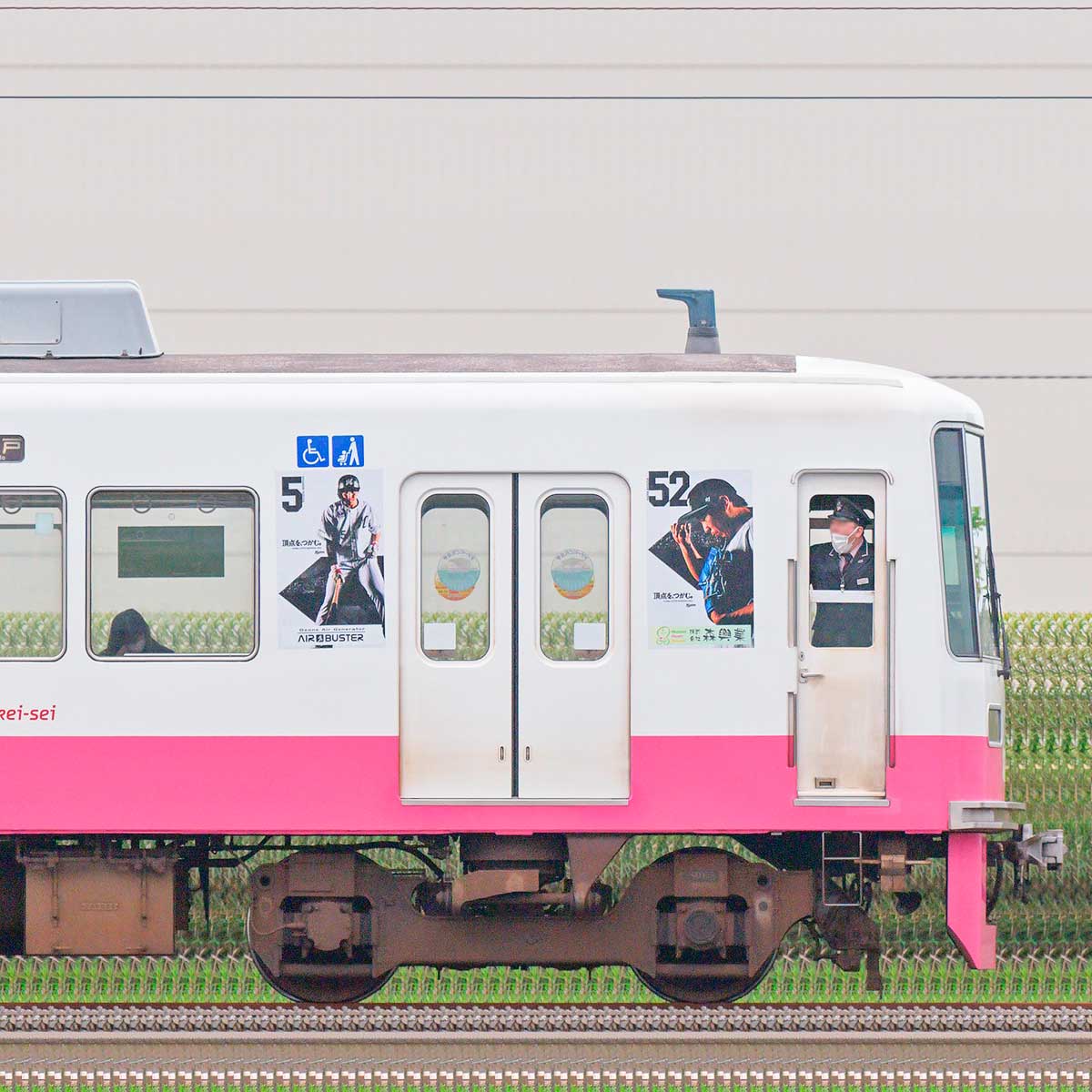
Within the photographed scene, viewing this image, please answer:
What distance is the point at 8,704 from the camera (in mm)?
8484

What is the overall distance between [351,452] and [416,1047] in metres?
2.93

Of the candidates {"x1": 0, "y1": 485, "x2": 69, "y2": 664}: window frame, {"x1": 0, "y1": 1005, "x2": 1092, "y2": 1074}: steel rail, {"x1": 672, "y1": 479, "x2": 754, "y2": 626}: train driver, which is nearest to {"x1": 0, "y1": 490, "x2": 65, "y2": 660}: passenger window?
{"x1": 0, "y1": 485, "x2": 69, "y2": 664}: window frame

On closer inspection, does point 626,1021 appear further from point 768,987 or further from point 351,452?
point 351,452

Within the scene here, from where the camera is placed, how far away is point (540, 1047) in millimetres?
8336

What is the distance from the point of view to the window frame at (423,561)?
847cm

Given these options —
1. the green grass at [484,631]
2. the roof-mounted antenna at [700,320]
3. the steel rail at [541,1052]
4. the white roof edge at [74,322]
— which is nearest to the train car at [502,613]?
the green grass at [484,631]

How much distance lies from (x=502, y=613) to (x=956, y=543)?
7.57 feet

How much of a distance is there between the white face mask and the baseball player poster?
2242 mm

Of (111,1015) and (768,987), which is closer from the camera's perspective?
(111,1015)

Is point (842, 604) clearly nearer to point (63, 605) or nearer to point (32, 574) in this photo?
point (63, 605)

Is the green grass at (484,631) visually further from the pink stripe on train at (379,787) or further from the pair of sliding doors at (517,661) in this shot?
the pink stripe on train at (379,787)

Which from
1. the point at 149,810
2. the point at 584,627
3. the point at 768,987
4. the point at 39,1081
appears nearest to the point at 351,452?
the point at 584,627

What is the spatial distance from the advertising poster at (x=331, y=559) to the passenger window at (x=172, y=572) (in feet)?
0.57

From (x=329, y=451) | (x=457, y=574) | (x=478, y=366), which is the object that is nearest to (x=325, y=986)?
(x=457, y=574)
